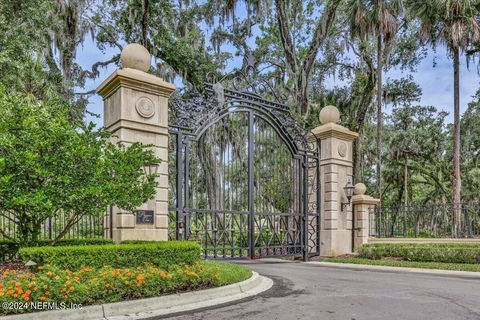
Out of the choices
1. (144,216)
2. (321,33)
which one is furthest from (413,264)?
(321,33)

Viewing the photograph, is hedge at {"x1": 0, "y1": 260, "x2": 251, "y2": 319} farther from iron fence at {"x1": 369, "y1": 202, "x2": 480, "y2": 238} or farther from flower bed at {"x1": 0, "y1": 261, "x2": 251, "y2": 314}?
iron fence at {"x1": 369, "y1": 202, "x2": 480, "y2": 238}

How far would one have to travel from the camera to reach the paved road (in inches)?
205

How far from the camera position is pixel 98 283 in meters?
5.12

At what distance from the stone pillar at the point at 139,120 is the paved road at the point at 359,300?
2895 millimetres

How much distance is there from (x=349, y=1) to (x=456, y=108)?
659 cm

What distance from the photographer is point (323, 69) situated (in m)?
21.6

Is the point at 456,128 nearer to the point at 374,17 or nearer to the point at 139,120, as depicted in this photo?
the point at 374,17

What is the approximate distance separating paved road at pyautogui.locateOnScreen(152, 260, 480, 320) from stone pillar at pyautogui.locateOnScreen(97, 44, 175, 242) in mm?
2895

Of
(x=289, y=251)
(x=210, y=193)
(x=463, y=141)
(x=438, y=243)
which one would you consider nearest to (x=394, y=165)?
(x=463, y=141)

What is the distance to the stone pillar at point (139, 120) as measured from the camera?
26.1ft

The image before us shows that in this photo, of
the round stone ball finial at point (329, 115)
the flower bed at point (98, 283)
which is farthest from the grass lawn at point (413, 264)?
the flower bed at point (98, 283)

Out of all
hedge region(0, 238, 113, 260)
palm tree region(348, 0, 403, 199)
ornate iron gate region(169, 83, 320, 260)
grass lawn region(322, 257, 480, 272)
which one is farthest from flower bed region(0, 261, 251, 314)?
palm tree region(348, 0, 403, 199)

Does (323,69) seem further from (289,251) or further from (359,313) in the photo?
(359,313)

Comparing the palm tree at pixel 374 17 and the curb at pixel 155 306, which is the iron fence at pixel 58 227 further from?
the palm tree at pixel 374 17
